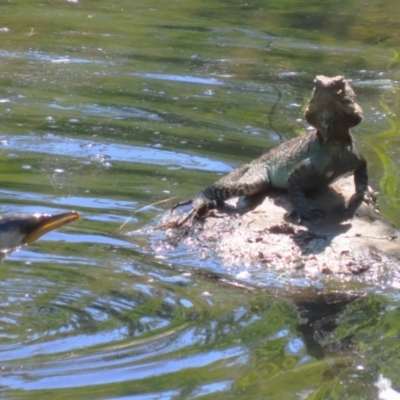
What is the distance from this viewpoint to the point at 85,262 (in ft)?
23.5

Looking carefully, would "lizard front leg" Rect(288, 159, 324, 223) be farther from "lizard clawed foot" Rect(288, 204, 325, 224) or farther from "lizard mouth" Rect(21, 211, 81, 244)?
"lizard mouth" Rect(21, 211, 81, 244)

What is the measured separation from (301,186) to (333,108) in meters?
0.65

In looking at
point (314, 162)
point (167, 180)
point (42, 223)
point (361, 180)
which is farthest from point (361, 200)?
point (42, 223)

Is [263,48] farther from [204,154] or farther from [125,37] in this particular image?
[204,154]

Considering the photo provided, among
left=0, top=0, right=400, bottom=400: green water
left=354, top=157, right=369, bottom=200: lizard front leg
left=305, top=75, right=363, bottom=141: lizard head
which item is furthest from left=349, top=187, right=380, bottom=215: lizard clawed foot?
left=0, top=0, right=400, bottom=400: green water

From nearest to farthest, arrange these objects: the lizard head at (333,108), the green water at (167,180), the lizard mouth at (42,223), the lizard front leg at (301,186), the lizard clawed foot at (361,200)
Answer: the green water at (167,180) → the lizard mouth at (42,223) → the lizard head at (333,108) → the lizard front leg at (301,186) → the lizard clawed foot at (361,200)

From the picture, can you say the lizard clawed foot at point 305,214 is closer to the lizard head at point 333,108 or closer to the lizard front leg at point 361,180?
the lizard front leg at point 361,180

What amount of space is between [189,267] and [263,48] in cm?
785

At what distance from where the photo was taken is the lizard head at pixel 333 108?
294 inches

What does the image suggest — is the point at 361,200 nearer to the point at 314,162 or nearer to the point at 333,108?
the point at 314,162

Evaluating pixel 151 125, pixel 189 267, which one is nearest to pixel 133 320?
pixel 189 267

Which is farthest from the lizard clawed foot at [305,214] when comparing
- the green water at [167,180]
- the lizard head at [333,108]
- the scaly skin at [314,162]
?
the green water at [167,180]

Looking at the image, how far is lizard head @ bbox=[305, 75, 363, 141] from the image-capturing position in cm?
746

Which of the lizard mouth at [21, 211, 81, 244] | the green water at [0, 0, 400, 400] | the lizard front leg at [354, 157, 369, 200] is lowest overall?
the green water at [0, 0, 400, 400]
